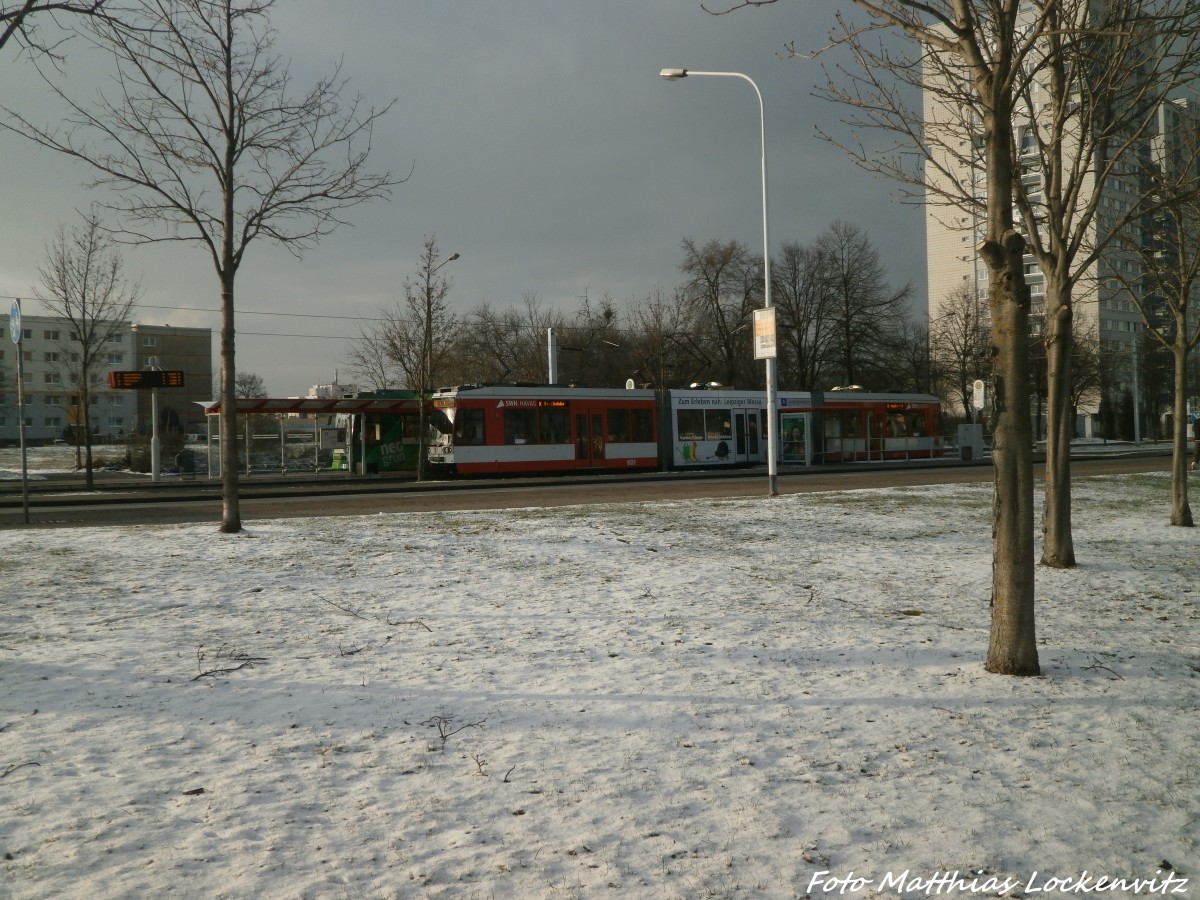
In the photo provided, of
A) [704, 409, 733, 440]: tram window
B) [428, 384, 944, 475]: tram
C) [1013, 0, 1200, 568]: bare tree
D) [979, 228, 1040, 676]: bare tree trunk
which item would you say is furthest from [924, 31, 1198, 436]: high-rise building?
[704, 409, 733, 440]: tram window

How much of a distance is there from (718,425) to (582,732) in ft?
93.0

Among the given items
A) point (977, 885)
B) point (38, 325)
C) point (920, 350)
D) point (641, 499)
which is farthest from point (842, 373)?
point (38, 325)

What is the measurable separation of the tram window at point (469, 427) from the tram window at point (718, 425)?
8.91 meters

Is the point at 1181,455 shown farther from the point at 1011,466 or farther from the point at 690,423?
the point at 690,423

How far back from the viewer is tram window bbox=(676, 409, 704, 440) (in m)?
31.4

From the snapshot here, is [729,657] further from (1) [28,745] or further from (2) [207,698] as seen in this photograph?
(1) [28,745]

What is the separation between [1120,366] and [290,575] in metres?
75.1

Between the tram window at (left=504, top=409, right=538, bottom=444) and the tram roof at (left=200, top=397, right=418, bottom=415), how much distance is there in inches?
137

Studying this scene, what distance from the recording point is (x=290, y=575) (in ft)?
27.2

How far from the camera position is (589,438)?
29.3m

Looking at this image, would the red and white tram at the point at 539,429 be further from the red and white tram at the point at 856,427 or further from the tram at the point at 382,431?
the red and white tram at the point at 856,427

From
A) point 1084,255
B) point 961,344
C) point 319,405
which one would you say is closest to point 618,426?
point 319,405

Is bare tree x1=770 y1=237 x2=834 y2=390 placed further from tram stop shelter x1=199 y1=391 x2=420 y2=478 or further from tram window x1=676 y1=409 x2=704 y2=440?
tram stop shelter x1=199 y1=391 x2=420 y2=478

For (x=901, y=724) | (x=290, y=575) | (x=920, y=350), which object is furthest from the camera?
(x=920, y=350)
